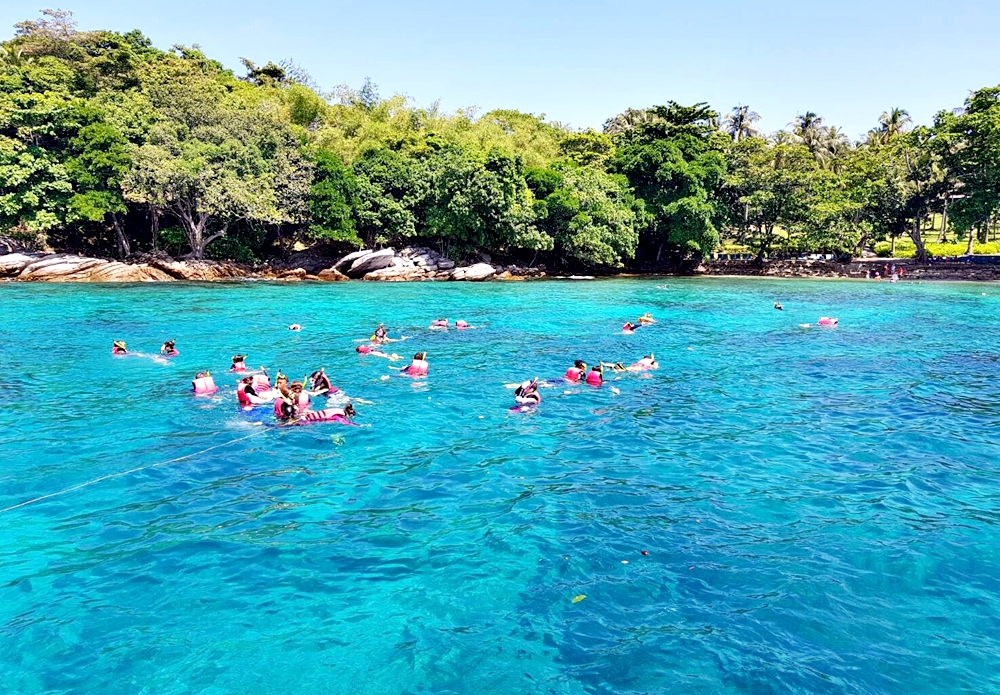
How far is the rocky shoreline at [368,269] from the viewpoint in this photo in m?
57.9

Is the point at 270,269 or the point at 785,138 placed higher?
the point at 785,138

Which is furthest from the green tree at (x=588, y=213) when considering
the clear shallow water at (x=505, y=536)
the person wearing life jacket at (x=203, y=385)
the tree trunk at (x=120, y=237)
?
the person wearing life jacket at (x=203, y=385)

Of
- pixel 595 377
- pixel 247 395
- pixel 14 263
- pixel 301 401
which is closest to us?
pixel 301 401

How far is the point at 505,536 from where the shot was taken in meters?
11.7

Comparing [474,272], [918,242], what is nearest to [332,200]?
[474,272]

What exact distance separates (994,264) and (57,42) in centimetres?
10236

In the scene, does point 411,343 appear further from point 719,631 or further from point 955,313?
point 955,313

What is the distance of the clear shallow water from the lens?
8.45 m

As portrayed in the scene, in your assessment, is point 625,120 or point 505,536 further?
point 625,120

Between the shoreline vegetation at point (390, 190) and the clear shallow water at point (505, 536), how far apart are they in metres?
39.6

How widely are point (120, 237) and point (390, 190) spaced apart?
25.3m

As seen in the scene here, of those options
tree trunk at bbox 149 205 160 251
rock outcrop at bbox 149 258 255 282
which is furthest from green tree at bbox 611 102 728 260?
tree trunk at bbox 149 205 160 251

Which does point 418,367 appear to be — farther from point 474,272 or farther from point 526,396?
point 474,272

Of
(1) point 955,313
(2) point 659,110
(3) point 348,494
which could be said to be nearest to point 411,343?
(3) point 348,494
